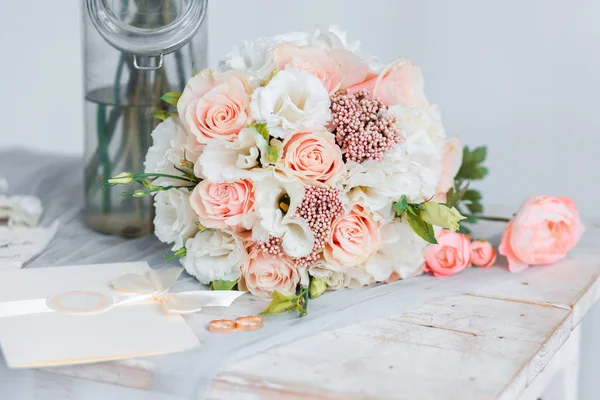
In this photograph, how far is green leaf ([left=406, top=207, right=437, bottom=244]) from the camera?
0.89 m

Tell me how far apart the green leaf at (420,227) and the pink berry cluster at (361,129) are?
0.07 meters

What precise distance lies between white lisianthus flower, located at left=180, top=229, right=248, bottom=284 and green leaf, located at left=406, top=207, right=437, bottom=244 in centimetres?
18

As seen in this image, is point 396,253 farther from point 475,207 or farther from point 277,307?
point 475,207

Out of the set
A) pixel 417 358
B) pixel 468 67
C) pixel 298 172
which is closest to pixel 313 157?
pixel 298 172

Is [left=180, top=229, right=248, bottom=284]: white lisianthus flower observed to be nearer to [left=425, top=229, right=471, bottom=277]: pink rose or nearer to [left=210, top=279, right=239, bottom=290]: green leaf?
[left=210, top=279, right=239, bottom=290]: green leaf

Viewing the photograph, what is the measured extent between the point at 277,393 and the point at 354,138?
0.31 meters

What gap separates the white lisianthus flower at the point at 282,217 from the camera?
2.84ft

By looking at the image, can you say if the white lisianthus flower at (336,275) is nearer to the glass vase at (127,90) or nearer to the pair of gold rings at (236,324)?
the pair of gold rings at (236,324)

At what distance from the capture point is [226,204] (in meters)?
0.89

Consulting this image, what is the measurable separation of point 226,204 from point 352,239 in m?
0.14

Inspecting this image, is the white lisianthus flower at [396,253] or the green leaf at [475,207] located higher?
the green leaf at [475,207]

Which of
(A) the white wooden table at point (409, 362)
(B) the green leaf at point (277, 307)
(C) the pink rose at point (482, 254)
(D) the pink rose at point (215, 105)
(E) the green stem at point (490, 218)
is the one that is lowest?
(A) the white wooden table at point (409, 362)

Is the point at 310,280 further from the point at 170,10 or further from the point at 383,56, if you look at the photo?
the point at 383,56

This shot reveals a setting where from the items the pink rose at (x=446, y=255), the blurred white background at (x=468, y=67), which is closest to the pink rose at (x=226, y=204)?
the pink rose at (x=446, y=255)
